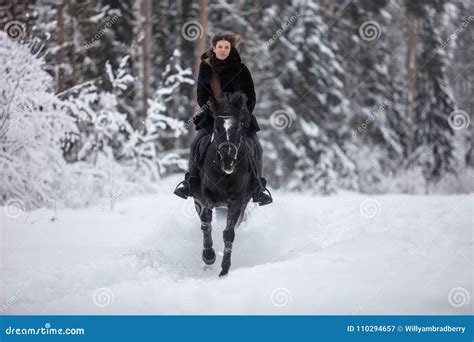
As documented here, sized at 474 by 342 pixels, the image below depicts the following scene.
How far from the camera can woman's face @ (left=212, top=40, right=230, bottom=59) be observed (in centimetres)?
795

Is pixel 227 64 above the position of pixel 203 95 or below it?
above

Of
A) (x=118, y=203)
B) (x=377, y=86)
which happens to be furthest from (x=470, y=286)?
(x=377, y=86)

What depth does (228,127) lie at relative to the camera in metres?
7.07

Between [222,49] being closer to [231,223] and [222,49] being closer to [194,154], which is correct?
[194,154]

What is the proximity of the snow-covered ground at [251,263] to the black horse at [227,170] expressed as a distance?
77 cm

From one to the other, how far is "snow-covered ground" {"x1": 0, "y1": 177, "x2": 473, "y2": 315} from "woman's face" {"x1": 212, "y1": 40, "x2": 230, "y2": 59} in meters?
3.17

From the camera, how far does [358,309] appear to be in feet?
17.5

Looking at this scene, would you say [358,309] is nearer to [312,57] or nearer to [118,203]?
[118,203]

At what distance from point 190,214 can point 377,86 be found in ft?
65.5

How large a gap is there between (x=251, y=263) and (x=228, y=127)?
117 inches

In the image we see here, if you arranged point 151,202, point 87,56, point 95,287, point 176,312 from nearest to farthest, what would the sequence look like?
1. point 176,312
2. point 95,287
3. point 151,202
4. point 87,56

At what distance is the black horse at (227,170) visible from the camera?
7066 mm

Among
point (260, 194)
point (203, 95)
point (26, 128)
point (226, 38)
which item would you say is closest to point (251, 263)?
point (260, 194)
